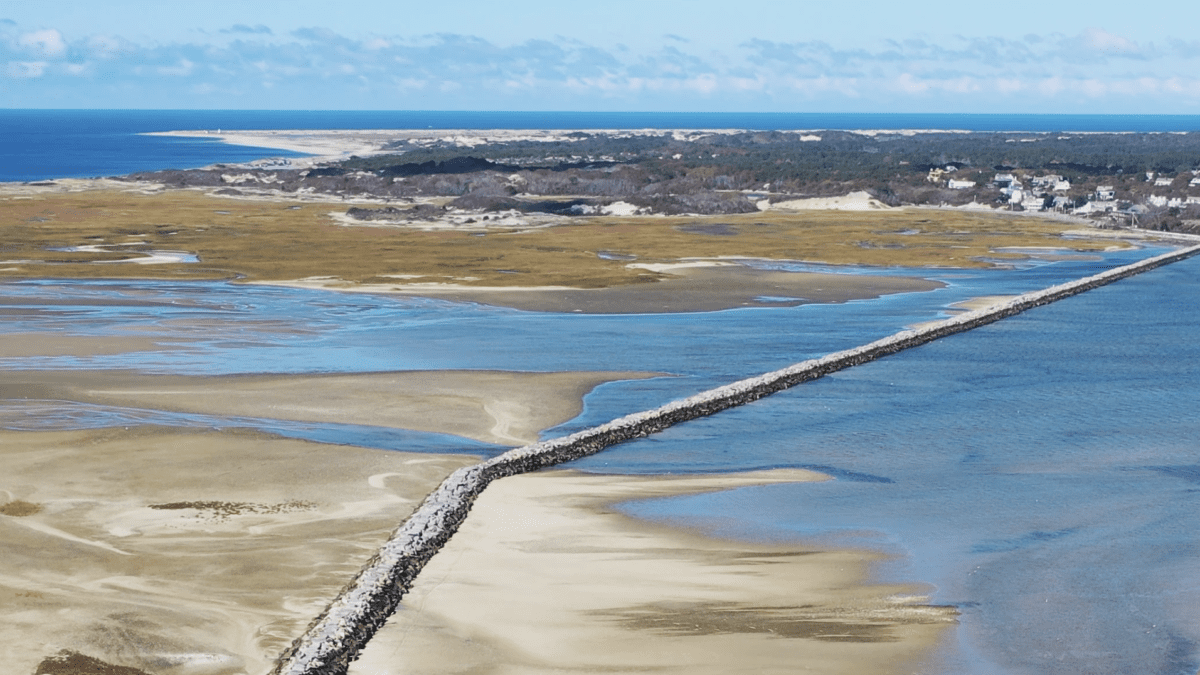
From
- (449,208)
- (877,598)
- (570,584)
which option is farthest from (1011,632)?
(449,208)

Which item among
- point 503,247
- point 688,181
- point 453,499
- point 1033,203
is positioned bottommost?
point 503,247

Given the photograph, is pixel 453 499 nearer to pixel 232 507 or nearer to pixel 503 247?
pixel 232 507

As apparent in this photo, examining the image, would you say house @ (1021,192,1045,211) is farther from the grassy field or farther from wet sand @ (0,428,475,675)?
wet sand @ (0,428,475,675)

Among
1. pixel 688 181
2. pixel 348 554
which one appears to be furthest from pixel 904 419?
pixel 688 181

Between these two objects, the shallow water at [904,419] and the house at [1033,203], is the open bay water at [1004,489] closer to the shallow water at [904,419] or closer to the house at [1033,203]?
the shallow water at [904,419]

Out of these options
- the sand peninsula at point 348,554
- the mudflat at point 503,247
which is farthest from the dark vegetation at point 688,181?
the sand peninsula at point 348,554

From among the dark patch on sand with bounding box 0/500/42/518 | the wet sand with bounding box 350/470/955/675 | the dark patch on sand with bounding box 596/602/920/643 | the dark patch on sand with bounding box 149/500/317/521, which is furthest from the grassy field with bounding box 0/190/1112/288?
the dark patch on sand with bounding box 596/602/920/643
